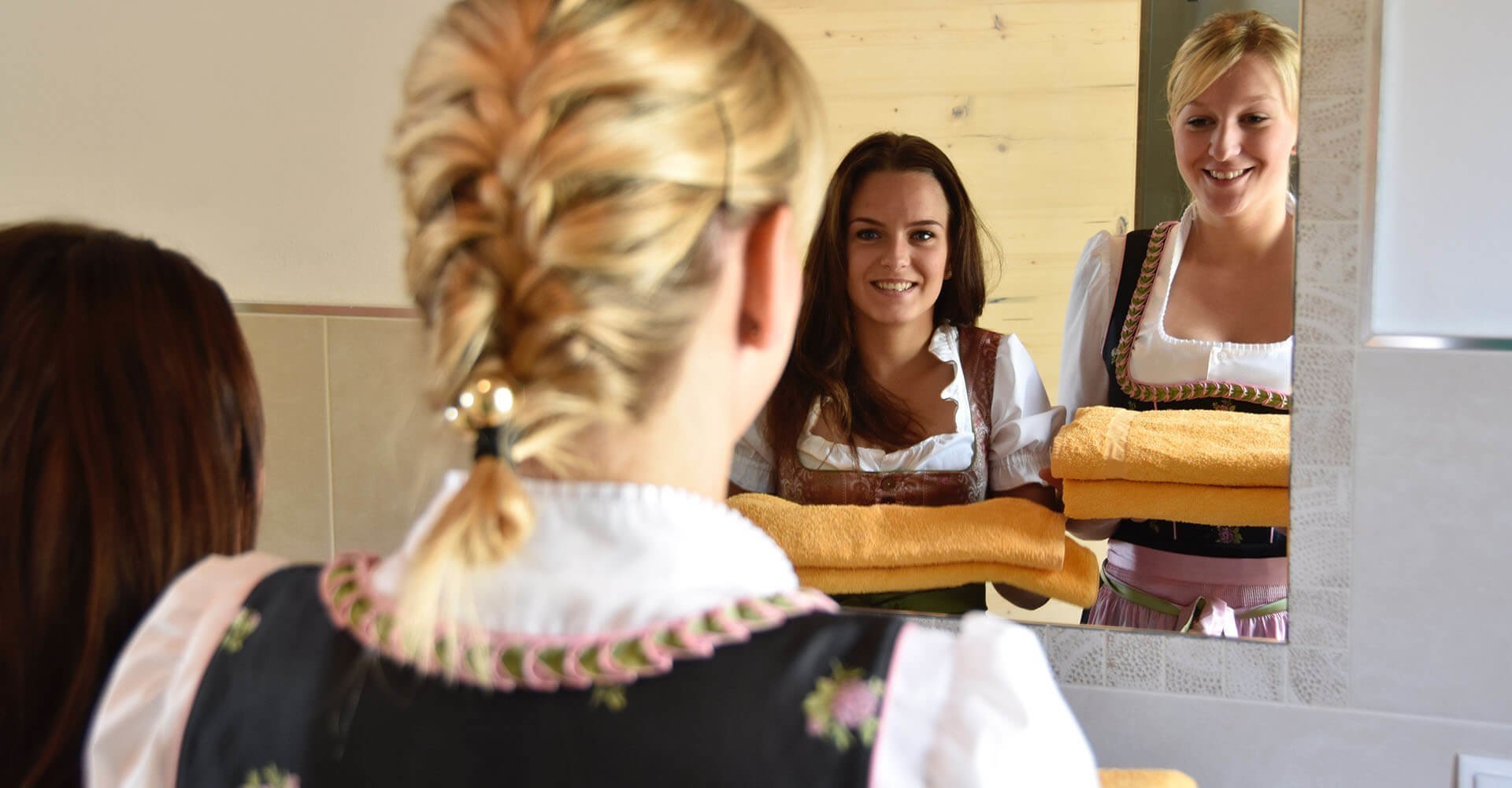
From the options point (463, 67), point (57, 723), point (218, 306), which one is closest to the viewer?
point (463, 67)

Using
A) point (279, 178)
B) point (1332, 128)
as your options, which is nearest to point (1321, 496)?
point (1332, 128)

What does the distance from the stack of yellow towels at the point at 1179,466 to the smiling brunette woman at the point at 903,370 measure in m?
0.04

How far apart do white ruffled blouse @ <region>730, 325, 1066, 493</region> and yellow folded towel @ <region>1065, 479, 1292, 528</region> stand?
4cm

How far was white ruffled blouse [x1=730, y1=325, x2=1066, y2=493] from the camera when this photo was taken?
2.89 feet

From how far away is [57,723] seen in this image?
0.58 metres

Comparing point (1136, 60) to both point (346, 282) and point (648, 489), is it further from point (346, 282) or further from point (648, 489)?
point (346, 282)

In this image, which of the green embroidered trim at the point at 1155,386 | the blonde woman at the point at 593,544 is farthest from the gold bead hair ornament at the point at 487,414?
the green embroidered trim at the point at 1155,386

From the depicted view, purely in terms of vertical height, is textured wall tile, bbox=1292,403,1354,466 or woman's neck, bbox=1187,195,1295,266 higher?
woman's neck, bbox=1187,195,1295,266

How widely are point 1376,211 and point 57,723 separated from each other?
87 centimetres

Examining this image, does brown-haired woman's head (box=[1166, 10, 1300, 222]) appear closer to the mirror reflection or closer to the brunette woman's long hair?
the mirror reflection

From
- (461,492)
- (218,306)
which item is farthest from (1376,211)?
(218,306)

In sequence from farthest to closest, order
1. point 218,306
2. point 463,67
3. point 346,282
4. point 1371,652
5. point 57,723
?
point 346,282
point 1371,652
point 218,306
point 57,723
point 463,67

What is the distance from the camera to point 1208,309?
2.76 feet

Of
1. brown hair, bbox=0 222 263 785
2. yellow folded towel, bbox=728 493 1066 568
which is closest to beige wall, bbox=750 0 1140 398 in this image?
yellow folded towel, bbox=728 493 1066 568
